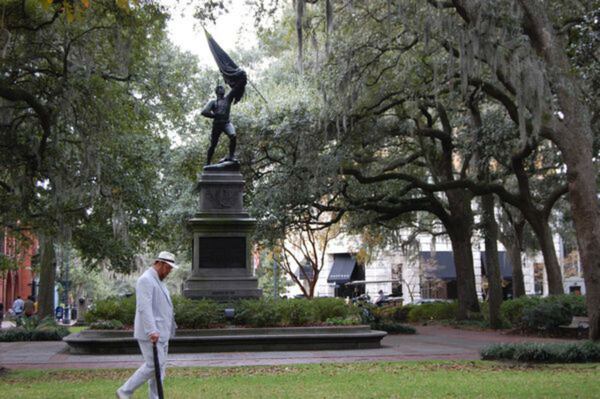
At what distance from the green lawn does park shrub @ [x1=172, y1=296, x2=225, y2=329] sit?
363 cm

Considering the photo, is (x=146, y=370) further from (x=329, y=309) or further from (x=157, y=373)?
(x=329, y=309)

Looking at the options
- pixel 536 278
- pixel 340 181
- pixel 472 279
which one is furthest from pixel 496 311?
pixel 536 278

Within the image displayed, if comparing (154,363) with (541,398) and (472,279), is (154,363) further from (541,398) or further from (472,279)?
(472,279)

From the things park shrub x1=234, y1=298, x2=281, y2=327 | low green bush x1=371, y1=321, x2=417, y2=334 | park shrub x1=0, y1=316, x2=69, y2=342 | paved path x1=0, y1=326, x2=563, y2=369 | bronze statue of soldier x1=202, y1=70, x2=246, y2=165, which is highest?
bronze statue of soldier x1=202, y1=70, x2=246, y2=165

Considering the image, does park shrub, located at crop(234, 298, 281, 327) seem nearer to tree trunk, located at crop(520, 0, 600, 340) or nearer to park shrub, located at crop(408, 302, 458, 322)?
tree trunk, located at crop(520, 0, 600, 340)

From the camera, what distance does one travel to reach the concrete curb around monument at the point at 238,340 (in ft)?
52.9

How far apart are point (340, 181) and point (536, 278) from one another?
1433 inches

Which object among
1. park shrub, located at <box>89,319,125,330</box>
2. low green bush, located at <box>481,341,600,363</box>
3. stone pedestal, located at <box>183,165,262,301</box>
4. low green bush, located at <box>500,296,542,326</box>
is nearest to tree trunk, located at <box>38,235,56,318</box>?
stone pedestal, located at <box>183,165,262,301</box>

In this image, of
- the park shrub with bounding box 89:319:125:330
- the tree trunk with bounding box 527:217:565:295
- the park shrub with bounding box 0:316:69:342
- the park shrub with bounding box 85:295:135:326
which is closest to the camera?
the park shrub with bounding box 89:319:125:330

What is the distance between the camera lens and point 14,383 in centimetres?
1142

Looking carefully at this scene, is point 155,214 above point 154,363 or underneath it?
above

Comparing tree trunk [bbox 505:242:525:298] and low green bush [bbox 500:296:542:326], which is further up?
tree trunk [bbox 505:242:525:298]

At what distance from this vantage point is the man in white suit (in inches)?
321

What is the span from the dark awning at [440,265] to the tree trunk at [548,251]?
23.5m
